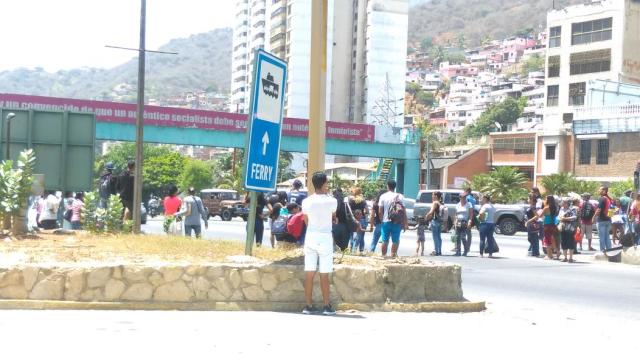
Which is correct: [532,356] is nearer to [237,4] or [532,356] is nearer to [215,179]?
[215,179]

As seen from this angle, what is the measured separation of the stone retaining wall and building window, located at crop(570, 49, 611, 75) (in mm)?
62964

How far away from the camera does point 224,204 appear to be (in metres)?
51.5

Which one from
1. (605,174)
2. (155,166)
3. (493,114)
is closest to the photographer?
(605,174)

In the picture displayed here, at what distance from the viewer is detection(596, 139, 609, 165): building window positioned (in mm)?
55594

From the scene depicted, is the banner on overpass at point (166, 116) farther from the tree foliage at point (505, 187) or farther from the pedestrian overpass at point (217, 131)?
the tree foliage at point (505, 187)

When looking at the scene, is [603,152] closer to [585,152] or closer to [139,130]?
[585,152]

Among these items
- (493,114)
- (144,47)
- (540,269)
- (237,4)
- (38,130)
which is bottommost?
(540,269)

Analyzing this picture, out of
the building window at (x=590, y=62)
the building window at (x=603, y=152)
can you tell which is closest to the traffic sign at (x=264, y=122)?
the building window at (x=603, y=152)

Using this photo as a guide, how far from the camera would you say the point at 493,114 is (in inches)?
5910

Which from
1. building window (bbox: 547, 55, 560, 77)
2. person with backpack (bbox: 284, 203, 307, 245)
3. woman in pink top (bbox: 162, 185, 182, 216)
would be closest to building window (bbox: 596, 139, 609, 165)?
building window (bbox: 547, 55, 560, 77)

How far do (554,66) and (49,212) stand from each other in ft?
204

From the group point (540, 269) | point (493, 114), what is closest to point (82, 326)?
point (540, 269)

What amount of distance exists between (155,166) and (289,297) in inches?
3637

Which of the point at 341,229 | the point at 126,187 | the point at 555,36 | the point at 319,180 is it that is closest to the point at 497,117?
the point at 555,36
